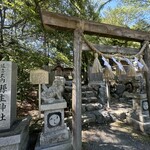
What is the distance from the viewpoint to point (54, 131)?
329 cm

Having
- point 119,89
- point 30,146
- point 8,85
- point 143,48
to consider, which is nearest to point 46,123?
point 30,146

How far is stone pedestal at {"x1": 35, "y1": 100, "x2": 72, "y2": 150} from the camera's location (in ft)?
10.3

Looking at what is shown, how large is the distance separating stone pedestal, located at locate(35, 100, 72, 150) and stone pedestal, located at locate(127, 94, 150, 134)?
2343 millimetres

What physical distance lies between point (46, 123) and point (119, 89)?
8.02m

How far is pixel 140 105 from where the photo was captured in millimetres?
4668

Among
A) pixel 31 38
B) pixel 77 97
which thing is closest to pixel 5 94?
pixel 77 97

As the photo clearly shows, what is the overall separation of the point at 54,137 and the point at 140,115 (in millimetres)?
2799

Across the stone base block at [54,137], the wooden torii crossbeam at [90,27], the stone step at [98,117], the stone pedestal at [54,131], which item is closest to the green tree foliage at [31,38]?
the wooden torii crossbeam at [90,27]

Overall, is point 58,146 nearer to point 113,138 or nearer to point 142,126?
point 113,138

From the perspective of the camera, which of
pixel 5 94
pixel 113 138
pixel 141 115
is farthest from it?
pixel 141 115

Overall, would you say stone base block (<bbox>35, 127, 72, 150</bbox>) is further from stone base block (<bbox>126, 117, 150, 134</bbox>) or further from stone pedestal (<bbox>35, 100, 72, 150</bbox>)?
stone base block (<bbox>126, 117, 150, 134</bbox>)

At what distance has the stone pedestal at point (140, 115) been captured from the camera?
4375 mm

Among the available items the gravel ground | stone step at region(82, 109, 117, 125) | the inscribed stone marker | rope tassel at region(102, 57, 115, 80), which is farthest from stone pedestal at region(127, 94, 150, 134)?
the inscribed stone marker

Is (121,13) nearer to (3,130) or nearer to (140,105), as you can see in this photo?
(140,105)
